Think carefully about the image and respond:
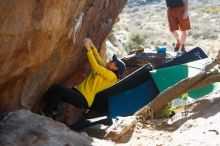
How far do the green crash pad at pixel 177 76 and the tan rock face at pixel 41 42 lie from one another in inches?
66.7

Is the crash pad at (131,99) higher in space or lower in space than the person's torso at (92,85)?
lower

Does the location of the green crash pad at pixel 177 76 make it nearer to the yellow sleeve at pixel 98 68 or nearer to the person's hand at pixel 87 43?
the yellow sleeve at pixel 98 68

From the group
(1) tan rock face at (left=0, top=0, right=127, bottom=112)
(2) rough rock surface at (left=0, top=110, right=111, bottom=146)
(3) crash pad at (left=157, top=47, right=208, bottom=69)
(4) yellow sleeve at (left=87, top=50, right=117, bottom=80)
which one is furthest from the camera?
(3) crash pad at (left=157, top=47, right=208, bottom=69)

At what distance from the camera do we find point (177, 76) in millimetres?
11211

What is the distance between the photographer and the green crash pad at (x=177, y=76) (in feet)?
36.0

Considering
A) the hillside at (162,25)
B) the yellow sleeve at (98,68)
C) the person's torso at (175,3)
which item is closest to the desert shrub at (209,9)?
the hillside at (162,25)

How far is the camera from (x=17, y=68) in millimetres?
6930

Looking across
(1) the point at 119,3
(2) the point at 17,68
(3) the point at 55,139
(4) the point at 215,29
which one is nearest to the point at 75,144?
(3) the point at 55,139

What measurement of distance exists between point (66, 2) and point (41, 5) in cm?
72

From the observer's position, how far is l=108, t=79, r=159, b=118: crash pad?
11.0 m

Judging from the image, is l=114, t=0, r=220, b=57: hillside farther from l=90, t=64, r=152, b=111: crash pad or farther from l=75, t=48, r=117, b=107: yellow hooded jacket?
l=75, t=48, r=117, b=107: yellow hooded jacket

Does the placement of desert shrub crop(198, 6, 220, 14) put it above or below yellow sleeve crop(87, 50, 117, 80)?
below

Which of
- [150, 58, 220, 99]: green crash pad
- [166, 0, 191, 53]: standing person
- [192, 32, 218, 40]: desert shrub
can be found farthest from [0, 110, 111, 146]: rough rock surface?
[192, 32, 218, 40]: desert shrub

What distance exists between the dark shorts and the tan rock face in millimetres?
2649
